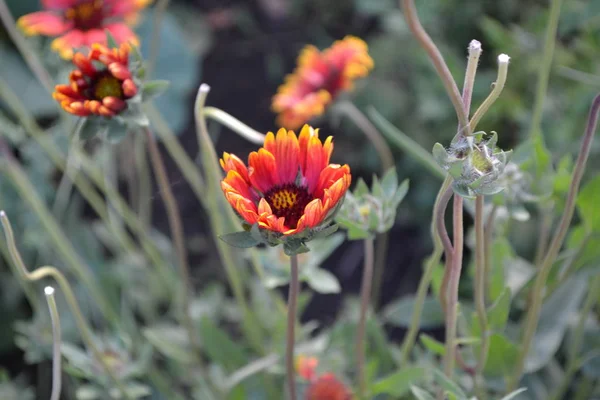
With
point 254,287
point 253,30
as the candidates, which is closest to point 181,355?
point 254,287

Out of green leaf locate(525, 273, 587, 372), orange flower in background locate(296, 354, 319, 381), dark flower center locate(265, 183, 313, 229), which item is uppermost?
dark flower center locate(265, 183, 313, 229)

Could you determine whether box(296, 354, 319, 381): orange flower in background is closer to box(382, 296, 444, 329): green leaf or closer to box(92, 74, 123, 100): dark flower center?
box(382, 296, 444, 329): green leaf

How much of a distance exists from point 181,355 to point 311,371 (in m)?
0.18

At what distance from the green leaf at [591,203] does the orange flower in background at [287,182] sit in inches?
12.0

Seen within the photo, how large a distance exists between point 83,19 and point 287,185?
412 millimetres

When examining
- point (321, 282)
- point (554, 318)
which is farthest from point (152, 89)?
point (554, 318)

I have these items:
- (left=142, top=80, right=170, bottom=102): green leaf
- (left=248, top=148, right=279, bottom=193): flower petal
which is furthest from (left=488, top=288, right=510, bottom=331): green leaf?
(left=142, top=80, right=170, bottom=102): green leaf

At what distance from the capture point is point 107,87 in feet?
1.85

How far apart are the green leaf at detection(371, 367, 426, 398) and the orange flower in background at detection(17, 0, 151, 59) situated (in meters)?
0.44

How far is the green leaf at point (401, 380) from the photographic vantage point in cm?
Answer: 62

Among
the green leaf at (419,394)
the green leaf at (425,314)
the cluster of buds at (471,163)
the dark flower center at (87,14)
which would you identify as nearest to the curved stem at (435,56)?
the cluster of buds at (471,163)

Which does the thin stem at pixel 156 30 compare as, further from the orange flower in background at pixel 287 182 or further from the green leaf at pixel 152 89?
the orange flower in background at pixel 287 182

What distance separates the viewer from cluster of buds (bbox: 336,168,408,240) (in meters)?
0.55

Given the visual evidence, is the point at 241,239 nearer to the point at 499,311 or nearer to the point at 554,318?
the point at 499,311
